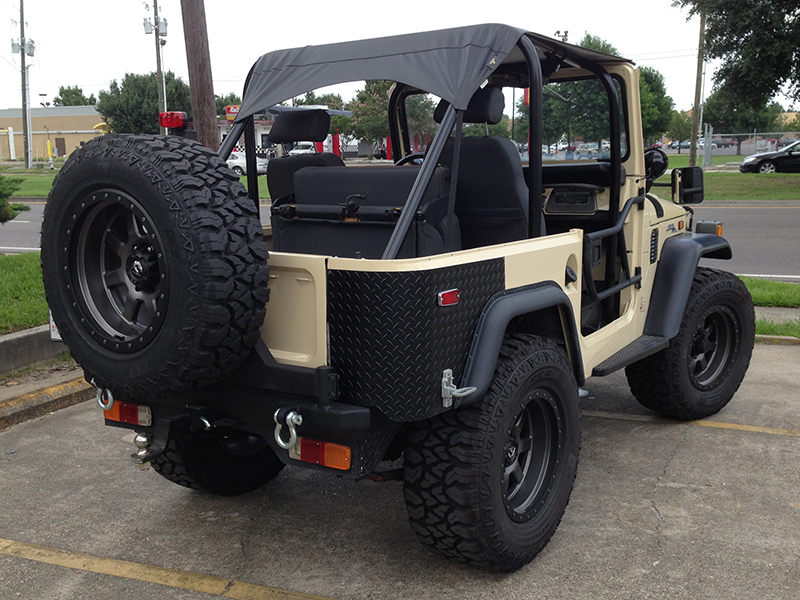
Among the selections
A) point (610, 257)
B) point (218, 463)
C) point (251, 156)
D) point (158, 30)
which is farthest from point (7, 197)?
point (158, 30)

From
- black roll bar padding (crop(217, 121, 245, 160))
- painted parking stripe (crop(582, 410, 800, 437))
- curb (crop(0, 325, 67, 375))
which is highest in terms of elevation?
black roll bar padding (crop(217, 121, 245, 160))

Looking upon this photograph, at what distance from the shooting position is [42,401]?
5.18 m

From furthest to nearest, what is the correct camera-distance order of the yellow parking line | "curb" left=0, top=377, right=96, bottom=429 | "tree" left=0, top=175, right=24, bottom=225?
1. "tree" left=0, top=175, right=24, bottom=225
2. "curb" left=0, top=377, right=96, bottom=429
3. the yellow parking line

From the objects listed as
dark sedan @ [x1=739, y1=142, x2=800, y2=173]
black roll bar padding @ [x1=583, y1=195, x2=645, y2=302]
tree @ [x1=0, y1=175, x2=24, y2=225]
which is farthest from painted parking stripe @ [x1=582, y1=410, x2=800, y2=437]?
dark sedan @ [x1=739, y1=142, x2=800, y2=173]

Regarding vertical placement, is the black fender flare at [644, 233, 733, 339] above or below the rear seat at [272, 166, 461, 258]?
below

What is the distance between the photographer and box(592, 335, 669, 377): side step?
4008mm

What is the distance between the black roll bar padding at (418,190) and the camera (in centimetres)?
293

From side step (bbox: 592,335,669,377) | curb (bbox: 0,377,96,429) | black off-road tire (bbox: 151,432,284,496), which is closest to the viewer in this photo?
black off-road tire (bbox: 151,432,284,496)

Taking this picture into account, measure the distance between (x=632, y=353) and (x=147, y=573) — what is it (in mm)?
2615

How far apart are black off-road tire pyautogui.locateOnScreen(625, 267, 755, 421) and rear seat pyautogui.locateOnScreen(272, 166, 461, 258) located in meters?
1.78

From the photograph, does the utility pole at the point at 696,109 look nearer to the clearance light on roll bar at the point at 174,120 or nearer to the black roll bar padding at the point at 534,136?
the clearance light on roll bar at the point at 174,120

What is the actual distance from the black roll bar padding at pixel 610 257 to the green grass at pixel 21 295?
4.27m

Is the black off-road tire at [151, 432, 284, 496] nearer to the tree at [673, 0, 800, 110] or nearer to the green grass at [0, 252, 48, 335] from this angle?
the green grass at [0, 252, 48, 335]

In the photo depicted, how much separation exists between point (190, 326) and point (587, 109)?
9.52 feet
